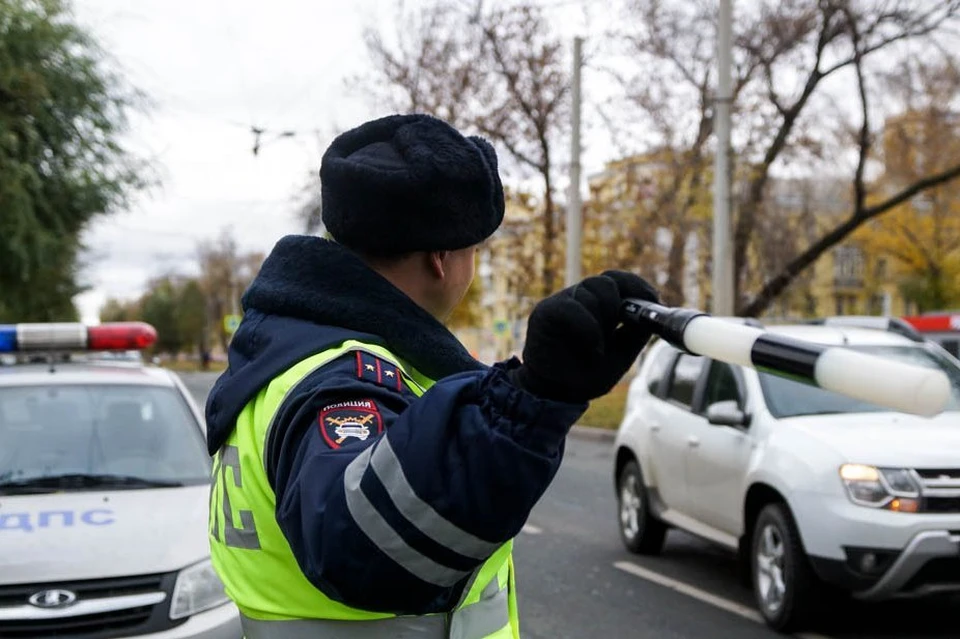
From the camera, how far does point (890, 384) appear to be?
1.04 meters

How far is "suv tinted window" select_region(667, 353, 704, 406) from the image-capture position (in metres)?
7.61

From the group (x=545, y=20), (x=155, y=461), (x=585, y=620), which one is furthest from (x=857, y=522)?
(x=545, y=20)

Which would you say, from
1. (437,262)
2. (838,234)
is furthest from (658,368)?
(838,234)

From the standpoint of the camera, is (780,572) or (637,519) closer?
(780,572)

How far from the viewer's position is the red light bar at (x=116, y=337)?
6387 millimetres

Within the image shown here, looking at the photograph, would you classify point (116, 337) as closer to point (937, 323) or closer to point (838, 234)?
point (838, 234)

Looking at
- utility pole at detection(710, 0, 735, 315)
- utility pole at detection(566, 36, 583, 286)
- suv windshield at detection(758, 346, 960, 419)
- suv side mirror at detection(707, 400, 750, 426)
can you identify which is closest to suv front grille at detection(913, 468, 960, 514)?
suv windshield at detection(758, 346, 960, 419)

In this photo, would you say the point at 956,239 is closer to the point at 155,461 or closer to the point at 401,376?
the point at 155,461

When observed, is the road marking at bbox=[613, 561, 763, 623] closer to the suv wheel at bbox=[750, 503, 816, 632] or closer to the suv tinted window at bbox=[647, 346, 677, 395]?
the suv wheel at bbox=[750, 503, 816, 632]

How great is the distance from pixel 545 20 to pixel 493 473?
75.1 feet

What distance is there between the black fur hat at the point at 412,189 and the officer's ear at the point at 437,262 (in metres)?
0.06

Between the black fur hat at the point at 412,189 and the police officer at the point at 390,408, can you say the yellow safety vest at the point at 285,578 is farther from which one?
the black fur hat at the point at 412,189

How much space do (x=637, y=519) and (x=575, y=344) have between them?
23.2ft

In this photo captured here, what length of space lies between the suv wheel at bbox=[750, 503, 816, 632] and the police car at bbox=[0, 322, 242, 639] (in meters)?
3.12
